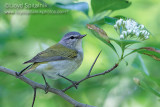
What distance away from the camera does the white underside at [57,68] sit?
7.88 feet

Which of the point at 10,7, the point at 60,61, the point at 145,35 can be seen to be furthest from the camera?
the point at 10,7

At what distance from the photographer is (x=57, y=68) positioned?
2486 mm

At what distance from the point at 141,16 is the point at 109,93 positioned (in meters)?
1.46

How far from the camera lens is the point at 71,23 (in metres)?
2.85

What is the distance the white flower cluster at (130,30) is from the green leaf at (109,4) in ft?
0.84

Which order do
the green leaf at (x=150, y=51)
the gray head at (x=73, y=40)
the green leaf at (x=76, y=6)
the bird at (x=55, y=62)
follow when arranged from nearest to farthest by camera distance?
the green leaf at (x=150, y=51)
the green leaf at (x=76, y=6)
the bird at (x=55, y=62)
the gray head at (x=73, y=40)

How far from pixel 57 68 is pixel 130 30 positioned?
3.18 feet

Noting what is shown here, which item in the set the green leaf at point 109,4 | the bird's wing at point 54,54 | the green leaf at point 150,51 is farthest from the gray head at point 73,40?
the green leaf at point 150,51

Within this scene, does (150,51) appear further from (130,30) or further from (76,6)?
(76,6)

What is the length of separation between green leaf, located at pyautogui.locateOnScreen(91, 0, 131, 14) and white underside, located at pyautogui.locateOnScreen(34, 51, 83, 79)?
25.0 inches

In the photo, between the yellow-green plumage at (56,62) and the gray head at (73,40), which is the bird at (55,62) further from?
the gray head at (73,40)

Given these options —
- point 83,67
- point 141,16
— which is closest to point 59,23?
point 83,67

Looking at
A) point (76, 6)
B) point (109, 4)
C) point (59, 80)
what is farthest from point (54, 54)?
point (109, 4)

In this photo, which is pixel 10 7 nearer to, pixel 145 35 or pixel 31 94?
pixel 31 94
